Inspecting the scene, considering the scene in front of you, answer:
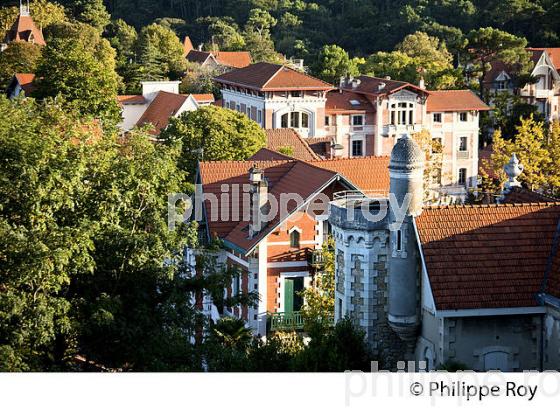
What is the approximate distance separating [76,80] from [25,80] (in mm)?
8134

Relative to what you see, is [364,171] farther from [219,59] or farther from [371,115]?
[219,59]

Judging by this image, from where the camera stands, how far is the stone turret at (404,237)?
2250 cm

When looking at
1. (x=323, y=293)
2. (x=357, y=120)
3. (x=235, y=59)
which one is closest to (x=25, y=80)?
(x=357, y=120)

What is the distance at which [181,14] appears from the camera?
370 ft

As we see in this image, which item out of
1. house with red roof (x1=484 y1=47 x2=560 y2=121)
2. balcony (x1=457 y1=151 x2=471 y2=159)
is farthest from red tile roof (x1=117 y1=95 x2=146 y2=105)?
house with red roof (x1=484 y1=47 x2=560 y2=121)

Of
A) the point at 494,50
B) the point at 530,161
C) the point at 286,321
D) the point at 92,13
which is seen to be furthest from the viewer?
the point at 92,13

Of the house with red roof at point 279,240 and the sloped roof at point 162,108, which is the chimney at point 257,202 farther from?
the sloped roof at point 162,108

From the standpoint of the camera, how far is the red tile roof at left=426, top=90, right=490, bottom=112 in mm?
58438

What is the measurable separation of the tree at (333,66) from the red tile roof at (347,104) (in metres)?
12.4

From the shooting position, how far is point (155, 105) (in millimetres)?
60344

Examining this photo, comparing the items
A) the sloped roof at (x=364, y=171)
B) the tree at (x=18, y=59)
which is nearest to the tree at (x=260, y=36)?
the tree at (x=18, y=59)

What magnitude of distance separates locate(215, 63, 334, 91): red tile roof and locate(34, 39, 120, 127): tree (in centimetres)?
705

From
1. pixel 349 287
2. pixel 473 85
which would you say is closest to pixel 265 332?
pixel 349 287

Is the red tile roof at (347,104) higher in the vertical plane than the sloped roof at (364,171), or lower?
higher
